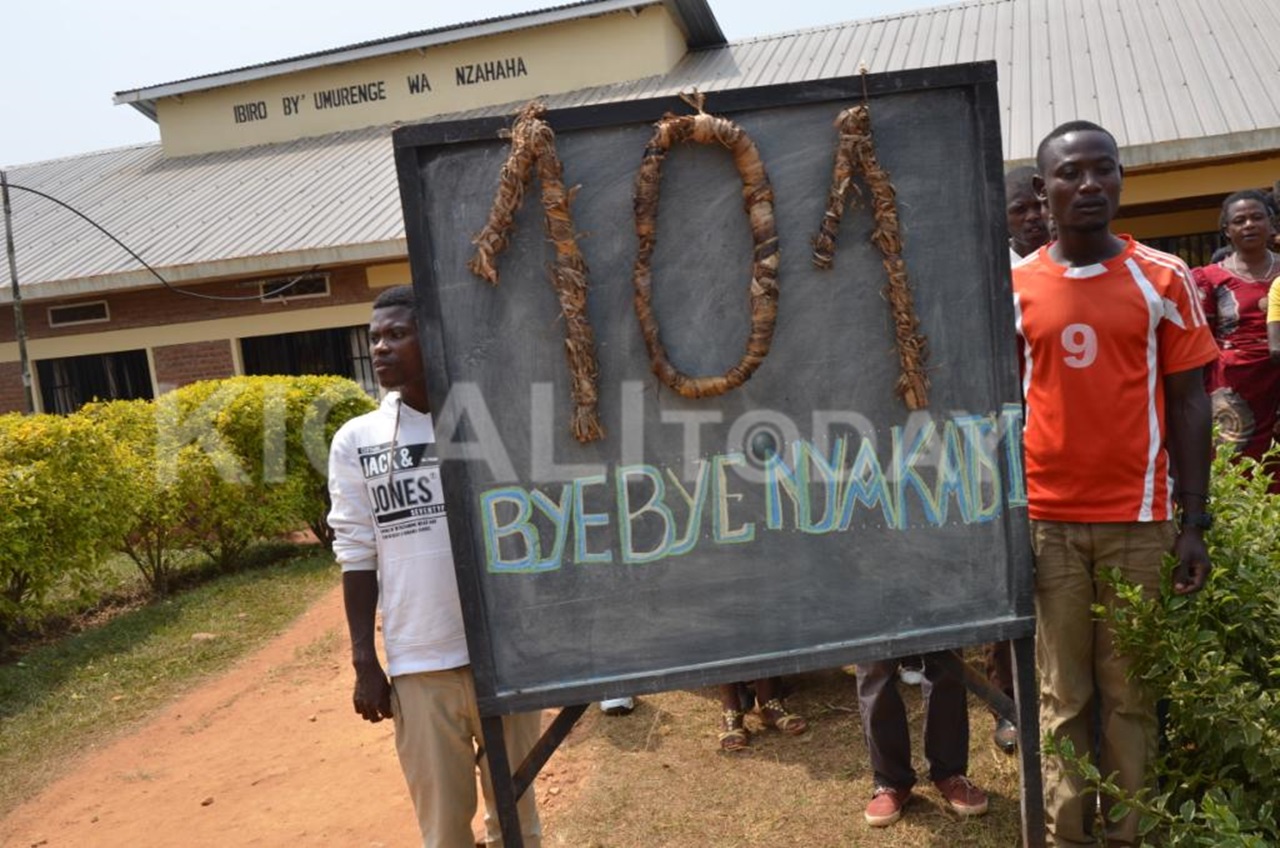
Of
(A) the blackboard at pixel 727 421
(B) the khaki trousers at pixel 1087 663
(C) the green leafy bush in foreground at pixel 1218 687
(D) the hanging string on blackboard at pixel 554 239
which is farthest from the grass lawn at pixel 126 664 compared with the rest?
(C) the green leafy bush in foreground at pixel 1218 687

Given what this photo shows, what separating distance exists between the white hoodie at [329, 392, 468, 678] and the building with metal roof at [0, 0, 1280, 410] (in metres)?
6.05

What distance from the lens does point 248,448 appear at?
28.7ft

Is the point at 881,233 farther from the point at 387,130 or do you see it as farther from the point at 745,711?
the point at 387,130


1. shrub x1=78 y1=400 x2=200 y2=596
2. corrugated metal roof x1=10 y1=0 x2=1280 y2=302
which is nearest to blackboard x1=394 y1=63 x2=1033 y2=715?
shrub x1=78 y1=400 x2=200 y2=596

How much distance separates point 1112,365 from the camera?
2.43 metres

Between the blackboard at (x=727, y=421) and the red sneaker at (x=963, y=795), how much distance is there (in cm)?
110

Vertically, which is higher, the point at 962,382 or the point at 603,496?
the point at 962,382

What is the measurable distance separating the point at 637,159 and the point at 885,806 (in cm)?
218

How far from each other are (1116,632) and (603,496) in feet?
4.17

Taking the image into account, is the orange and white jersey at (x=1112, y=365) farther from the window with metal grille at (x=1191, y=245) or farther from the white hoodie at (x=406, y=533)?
the window with metal grille at (x=1191, y=245)

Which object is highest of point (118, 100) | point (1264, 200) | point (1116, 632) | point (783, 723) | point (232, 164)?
point (118, 100)

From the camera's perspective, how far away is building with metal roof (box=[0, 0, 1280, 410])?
9344 mm

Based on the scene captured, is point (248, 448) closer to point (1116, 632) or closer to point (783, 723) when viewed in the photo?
point (783, 723)

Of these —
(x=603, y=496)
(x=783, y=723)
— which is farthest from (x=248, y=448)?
(x=603, y=496)
